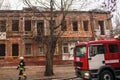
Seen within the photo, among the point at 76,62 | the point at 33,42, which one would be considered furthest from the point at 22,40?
the point at 76,62

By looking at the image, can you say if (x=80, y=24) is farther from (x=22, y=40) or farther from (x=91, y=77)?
(x=91, y=77)

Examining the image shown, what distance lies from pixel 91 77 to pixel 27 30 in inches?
962

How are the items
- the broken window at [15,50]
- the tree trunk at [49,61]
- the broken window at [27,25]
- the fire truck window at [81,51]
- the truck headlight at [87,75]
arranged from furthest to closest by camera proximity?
the broken window at [27,25] < the broken window at [15,50] < the tree trunk at [49,61] < the fire truck window at [81,51] < the truck headlight at [87,75]

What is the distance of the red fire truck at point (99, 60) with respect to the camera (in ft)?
49.8

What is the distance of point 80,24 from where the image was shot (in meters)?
40.0

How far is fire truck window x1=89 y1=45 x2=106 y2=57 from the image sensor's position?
15291 mm

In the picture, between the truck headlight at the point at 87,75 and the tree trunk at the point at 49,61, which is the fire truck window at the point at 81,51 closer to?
the truck headlight at the point at 87,75

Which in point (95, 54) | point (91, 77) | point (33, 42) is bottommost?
point (91, 77)

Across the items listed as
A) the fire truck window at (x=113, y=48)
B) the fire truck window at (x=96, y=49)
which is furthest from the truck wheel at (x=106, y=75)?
the fire truck window at (x=113, y=48)

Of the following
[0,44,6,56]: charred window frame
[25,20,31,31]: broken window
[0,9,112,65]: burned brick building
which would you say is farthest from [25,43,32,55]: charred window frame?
[0,44,6,56]: charred window frame

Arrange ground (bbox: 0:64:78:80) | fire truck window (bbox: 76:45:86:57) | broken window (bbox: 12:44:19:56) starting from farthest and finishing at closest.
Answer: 1. broken window (bbox: 12:44:19:56)
2. ground (bbox: 0:64:78:80)
3. fire truck window (bbox: 76:45:86:57)

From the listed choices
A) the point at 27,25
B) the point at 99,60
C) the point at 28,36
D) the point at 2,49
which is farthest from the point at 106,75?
the point at 27,25

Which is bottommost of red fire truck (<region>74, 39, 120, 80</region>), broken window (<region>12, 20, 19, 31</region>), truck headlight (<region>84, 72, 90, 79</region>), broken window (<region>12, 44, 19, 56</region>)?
truck headlight (<region>84, 72, 90, 79</region>)

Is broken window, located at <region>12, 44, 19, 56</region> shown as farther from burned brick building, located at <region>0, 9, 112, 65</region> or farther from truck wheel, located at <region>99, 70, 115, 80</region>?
truck wheel, located at <region>99, 70, 115, 80</region>
